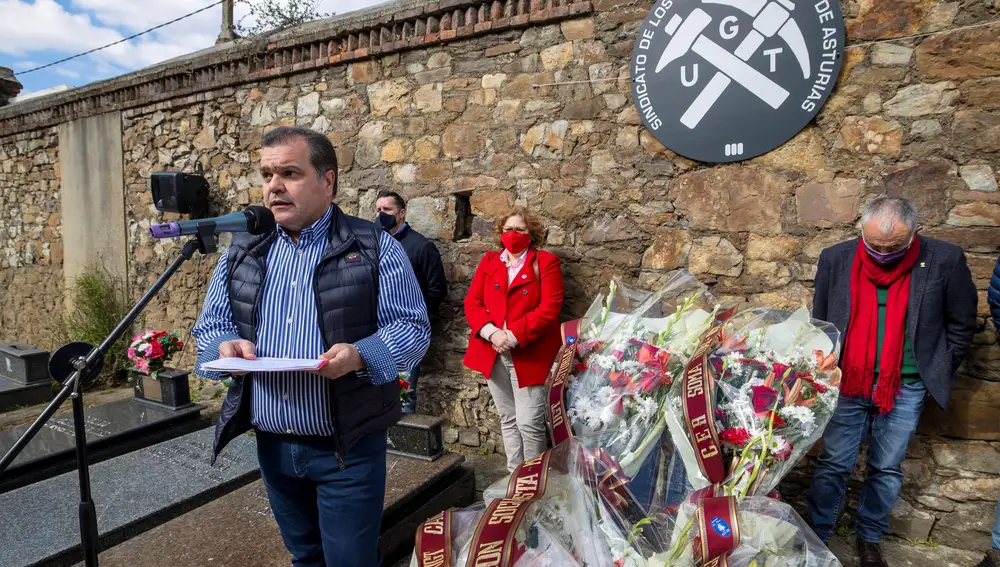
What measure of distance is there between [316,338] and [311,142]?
58 cm

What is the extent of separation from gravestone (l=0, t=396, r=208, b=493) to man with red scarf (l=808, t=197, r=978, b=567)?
4.32 m

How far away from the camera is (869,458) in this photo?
2.77m

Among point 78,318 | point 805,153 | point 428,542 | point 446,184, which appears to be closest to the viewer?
point 428,542

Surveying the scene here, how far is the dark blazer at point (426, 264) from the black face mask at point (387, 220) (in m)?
0.08

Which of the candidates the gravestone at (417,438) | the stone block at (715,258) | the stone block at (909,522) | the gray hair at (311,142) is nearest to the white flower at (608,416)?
the gray hair at (311,142)

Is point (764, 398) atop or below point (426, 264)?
below

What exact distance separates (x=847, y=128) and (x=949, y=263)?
3.03 feet

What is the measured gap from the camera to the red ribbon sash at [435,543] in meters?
1.54

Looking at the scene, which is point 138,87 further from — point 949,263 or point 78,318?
point 949,263

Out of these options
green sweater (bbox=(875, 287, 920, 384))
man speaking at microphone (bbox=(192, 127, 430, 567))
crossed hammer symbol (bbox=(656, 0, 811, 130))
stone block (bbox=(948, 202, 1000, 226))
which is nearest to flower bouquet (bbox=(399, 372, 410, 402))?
man speaking at microphone (bbox=(192, 127, 430, 567))

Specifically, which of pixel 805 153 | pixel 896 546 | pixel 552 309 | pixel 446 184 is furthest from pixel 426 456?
pixel 805 153

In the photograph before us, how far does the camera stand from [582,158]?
3797 millimetres

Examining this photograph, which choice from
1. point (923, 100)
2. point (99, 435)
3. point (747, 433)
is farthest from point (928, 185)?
point (99, 435)

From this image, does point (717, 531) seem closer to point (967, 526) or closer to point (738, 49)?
point (967, 526)
